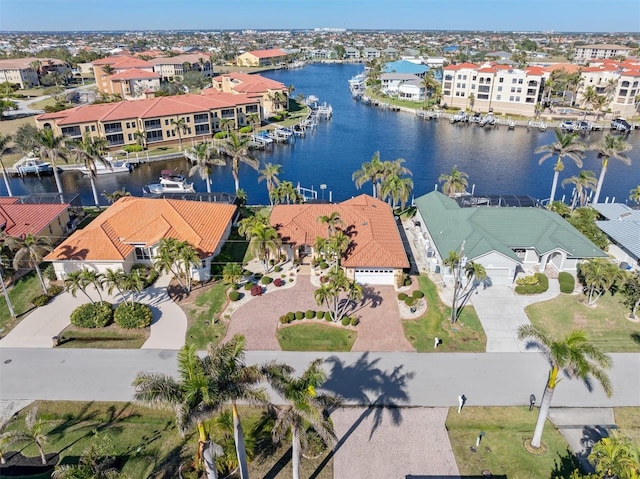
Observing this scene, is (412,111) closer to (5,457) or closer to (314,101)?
(314,101)

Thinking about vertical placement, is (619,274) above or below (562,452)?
above

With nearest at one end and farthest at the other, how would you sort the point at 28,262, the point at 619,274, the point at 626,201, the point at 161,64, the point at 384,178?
the point at 619,274
the point at 28,262
the point at 384,178
the point at 626,201
the point at 161,64

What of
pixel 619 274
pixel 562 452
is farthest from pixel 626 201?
pixel 562 452

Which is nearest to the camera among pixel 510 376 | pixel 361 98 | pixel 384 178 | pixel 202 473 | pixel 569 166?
pixel 202 473

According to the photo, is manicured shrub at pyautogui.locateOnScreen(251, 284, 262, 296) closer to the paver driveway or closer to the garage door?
the paver driveway

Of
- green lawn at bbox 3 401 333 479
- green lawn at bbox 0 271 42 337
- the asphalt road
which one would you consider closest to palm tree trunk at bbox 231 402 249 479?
green lawn at bbox 3 401 333 479

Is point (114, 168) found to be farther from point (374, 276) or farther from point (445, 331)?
point (445, 331)

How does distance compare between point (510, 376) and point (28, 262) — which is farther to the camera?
point (28, 262)
